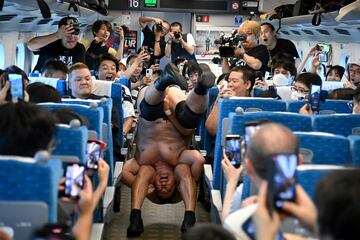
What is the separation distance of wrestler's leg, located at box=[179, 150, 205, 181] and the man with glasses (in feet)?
9.67

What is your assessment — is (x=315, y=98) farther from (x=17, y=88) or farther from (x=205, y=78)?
(x=17, y=88)

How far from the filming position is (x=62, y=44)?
298 inches

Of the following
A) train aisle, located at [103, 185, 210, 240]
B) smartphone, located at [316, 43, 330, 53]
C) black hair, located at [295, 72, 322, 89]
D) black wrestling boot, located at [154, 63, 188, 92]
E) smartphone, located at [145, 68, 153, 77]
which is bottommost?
train aisle, located at [103, 185, 210, 240]

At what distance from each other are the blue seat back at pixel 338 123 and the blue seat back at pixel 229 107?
78 centimetres

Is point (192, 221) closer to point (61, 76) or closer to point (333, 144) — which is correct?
point (333, 144)

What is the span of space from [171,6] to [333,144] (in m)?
12.9

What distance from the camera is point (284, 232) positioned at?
2.31 metres

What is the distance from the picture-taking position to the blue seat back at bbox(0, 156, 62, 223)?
2260 mm

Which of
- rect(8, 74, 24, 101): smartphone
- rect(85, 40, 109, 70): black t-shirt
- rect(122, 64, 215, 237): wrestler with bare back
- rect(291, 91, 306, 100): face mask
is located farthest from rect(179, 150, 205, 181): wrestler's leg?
rect(85, 40, 109, 70): black t-shirt

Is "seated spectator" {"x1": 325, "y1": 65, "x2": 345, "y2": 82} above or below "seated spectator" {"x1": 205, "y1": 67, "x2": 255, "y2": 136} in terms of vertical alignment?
below

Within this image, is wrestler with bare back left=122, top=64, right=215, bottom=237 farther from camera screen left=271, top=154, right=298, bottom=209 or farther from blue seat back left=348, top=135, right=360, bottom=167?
camera screen left=271, top=154, right=298, bottom=209

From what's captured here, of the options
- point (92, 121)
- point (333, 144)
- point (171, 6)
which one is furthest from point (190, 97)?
point (171, 6)

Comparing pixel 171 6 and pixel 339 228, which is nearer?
pixel 339 228

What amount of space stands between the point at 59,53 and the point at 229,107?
3.70 m
